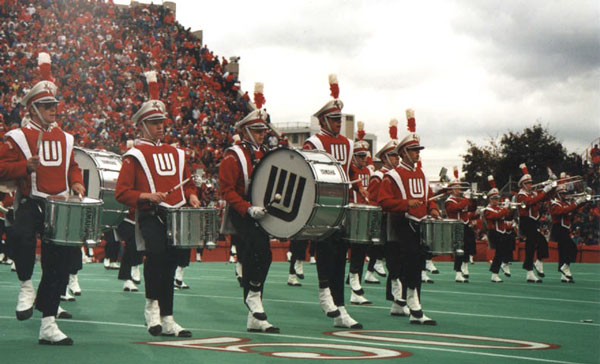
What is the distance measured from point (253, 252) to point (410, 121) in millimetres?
3152

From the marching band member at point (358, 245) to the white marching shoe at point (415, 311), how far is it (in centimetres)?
119

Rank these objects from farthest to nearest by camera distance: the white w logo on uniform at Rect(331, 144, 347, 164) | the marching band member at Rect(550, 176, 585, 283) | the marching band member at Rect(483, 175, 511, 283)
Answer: the marching band member at Rect(483, 175, 511, 283) < the marching band member at Rect(550, 176, 585, 283) < the white w logo on uniform at Rect(331, 144, 347, 164)

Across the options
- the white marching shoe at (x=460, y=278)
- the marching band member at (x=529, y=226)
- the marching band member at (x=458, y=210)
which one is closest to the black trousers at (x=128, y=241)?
the marching band member at (x=458, y=210)

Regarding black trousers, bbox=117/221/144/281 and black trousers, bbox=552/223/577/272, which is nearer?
black trousers, bbox=117/221/144/281

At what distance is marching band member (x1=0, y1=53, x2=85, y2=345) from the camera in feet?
25.1

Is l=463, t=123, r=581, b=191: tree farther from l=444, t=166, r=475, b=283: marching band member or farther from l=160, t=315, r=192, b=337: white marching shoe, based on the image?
l=160, t=315, r=192, b=337: white marching shoe

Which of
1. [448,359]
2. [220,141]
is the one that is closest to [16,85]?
[220,141]

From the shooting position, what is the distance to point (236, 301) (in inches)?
469

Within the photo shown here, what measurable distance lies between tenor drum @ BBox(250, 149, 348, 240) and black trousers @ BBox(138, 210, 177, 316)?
983 mm

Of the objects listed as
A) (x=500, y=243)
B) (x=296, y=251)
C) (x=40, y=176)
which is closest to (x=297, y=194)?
(x=40, y=176)

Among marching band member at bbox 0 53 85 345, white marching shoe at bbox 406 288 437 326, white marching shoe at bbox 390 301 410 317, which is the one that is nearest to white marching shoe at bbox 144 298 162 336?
marching band member at bbox 0 53 85 345

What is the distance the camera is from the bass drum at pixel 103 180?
38.1ft

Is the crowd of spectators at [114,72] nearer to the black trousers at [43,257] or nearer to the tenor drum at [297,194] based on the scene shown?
the black trousers at [43,257]

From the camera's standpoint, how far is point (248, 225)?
337 inches
